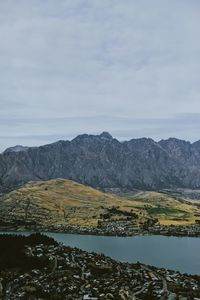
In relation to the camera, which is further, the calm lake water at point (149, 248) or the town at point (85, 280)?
the calm lake water at point (149, 248)

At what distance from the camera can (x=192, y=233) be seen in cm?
19425

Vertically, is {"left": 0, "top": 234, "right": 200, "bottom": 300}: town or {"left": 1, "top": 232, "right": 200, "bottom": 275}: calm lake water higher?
{"left": 0, "top": 234, "right": 200, "bottom": 300}: town

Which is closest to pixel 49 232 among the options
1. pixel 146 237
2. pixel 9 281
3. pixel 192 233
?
pixel 146 237

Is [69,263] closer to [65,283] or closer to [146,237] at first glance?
[65,283]

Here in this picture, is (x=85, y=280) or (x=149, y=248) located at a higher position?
(x=85, y=280)

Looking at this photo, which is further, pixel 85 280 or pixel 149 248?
pixel 149 248

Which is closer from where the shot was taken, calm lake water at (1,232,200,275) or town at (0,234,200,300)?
town at (0,234,200,300)

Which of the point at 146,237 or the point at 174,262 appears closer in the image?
the point at 174,262

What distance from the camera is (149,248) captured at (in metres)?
151

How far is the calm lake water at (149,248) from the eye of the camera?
122 metres

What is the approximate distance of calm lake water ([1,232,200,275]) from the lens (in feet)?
401

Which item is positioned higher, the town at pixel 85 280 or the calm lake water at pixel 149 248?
the town at pixel 85 280

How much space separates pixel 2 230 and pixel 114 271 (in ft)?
386

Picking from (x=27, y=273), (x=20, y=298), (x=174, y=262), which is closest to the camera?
(x=20, y=298)
